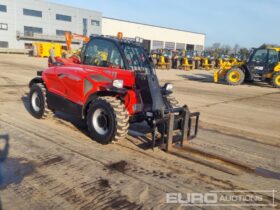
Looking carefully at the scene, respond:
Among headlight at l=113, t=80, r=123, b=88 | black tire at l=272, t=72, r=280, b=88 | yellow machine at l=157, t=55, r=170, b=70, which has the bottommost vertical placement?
black tire at l=272, t=72, r=280, b=88

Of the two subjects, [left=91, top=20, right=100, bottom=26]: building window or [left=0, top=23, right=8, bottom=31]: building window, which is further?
[left=91, top=20, right=100, bottom=26]: building window

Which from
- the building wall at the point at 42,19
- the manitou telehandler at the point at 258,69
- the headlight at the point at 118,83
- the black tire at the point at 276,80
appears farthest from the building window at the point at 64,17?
the headlight at the point at 118,83

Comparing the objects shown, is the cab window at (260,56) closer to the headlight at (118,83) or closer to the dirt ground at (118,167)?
the dirt ground at (118,167)

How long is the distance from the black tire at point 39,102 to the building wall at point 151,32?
206 ft

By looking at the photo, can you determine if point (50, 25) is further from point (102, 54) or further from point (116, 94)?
point (116, 94)

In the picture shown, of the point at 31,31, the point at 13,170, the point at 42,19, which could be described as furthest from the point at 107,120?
the point at 42,19

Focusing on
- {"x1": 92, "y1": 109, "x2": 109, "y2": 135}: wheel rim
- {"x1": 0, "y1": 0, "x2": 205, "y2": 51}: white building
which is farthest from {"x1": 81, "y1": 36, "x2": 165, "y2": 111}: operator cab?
{"x1": 0, "y1": 0, "x2": 205, "y2": 51}: white building

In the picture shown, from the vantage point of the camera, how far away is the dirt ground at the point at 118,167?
3904 millimetres

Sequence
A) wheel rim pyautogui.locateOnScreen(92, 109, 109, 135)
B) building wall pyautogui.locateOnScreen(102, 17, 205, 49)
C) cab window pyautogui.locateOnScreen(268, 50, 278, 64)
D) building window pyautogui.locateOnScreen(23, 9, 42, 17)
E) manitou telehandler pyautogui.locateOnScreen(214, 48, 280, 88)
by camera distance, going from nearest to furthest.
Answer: wheel rim pyautogui.locateOnScreen(92, 109, 109, 135), cab window pyautogui.locateOnScreen(268, 50, 278, 64), manitou telehandler pyautogui.locateOnScreen(214, 48, 280, 88), building window pyautogui.locateOnScreen(23, 9, 42, 17), building wall pyautogui.locateOnScreen(102, 17, 205, 49)

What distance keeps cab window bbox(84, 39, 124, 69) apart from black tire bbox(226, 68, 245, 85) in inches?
567

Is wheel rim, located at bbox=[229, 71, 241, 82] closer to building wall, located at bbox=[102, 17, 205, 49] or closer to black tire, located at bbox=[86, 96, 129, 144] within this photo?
black tire, located at bbox=[86, 96, 129, 144]

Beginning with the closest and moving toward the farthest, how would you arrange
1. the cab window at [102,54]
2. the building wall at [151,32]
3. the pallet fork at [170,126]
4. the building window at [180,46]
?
the pallet fork at [170,126], the cab window at [102,54], the building wall at [151,32], the building window at [180,46]

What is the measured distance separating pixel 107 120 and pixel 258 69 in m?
15.5

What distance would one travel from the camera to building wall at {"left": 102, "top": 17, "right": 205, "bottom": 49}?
229ft
